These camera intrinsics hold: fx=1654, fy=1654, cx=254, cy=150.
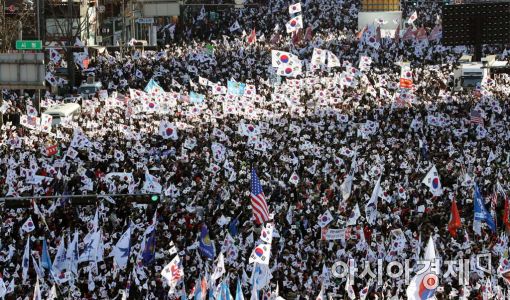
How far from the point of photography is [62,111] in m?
Result: 58.6

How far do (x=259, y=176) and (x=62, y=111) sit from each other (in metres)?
12.4

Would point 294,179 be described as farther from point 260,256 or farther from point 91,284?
point 91,284

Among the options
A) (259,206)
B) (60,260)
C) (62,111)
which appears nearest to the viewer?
(60,260)

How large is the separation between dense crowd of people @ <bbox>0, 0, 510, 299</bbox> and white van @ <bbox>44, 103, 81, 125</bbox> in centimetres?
44

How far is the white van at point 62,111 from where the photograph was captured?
58000 millimetres

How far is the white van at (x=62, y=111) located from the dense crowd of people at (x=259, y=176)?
1.45 feet

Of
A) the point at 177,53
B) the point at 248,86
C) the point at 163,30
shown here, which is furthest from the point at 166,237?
the point at 163,30

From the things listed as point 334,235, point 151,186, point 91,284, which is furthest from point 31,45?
Result: point 91,284

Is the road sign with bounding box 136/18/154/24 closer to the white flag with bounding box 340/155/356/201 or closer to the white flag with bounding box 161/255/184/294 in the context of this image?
the white flag with bounding box 340/155/356/201

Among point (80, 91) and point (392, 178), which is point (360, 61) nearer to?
point (80, 91)

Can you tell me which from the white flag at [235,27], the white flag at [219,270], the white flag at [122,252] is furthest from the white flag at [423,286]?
the white flag at [235,27]

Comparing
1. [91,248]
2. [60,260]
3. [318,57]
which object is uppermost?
[318,57]

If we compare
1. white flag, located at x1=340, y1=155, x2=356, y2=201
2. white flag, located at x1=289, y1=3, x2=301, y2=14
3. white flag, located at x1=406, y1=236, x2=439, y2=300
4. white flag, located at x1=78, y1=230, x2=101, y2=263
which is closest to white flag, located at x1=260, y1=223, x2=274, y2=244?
white flag, located at x1=78, y1=230, x2=101, y2=263

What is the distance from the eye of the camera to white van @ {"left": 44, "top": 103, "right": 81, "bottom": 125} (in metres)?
58.0
